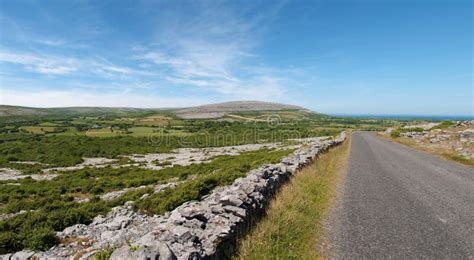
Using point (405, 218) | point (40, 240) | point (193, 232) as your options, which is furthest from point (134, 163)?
point (405, 218)

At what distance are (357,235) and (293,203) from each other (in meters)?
2.41

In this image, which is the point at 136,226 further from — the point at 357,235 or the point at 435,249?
the point at 435,249

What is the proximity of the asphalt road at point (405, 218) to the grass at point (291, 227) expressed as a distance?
1.92 feet

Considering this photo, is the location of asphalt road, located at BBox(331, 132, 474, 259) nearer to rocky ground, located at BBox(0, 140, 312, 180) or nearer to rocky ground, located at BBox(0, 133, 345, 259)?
rocky ground, located at BBox(0, 133, 345, 259)

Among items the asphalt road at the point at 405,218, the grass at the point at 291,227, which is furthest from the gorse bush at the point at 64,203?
the asphalt road at the point at 405,218

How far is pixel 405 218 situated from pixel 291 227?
164 inches

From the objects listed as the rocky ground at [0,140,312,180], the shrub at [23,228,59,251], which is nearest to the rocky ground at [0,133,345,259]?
the shrub at [23,228,59,251]

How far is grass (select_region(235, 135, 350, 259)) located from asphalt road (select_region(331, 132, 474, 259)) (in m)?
0.58

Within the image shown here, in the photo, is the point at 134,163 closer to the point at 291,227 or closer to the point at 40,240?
the point at 40,240

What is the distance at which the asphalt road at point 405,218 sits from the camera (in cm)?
644

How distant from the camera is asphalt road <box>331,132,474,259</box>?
6.44m

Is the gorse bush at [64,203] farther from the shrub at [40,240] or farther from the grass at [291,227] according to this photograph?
the grass at [291,227]

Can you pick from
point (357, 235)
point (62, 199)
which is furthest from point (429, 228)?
point (62, 199)

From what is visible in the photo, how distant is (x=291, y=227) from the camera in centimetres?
732
